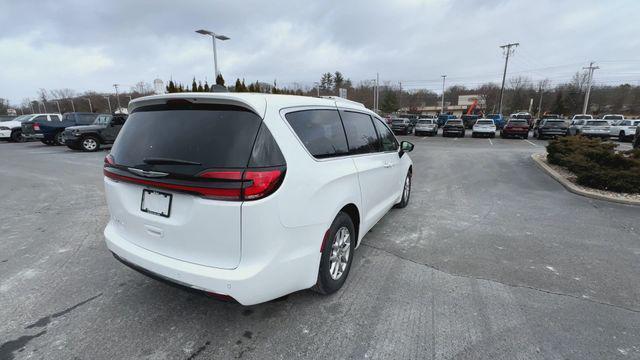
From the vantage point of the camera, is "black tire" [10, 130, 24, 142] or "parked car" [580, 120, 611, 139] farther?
"black tire" [10, 130, 24, 142]

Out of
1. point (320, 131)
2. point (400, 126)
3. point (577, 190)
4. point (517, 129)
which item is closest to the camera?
point (320, 131)

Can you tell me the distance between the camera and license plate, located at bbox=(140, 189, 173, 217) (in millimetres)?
2260

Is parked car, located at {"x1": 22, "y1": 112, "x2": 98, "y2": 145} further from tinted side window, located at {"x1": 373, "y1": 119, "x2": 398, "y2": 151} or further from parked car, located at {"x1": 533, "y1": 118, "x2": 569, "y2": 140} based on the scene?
parked car, located at {"x1": 533, "y1": 118, "x2": 569, "y2": 140}

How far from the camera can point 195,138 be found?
223 centimetres

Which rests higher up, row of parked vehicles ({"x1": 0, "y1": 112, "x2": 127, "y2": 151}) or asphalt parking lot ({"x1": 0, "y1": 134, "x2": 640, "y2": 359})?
row of parked vehicles ({"x1": 0, "y1": 112, "x2": 127, "y2": 151})

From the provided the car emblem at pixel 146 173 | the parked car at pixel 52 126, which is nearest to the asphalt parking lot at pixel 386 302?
the car emblem at pixel 146 173

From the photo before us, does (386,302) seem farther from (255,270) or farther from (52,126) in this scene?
(52,126)

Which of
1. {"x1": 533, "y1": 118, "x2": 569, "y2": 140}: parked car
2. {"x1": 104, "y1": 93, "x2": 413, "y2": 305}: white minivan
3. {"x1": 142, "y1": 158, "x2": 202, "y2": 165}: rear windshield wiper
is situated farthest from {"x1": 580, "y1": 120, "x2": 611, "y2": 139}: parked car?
{"x1": 142, "y1": 158, "x2": 202, "y2": 165}: rear windshield wiper

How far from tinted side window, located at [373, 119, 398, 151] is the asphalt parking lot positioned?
120 cm

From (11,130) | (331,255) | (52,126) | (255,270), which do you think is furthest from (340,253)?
(11,130)

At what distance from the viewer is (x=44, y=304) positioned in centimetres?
280

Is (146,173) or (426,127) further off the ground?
(146,173)

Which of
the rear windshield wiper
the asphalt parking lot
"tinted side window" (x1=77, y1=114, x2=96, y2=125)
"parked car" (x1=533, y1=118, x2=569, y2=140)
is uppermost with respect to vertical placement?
the rear windshield wiper

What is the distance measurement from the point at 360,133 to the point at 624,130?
27718 mm
